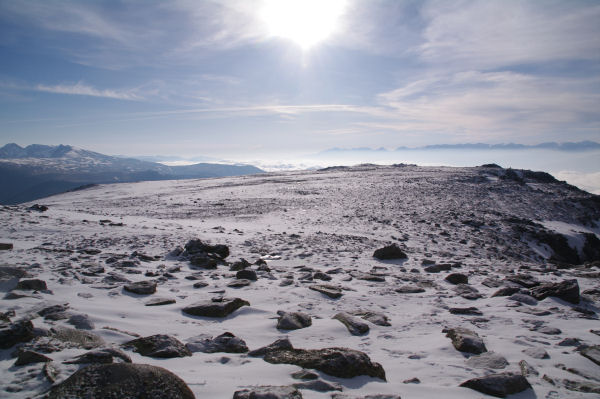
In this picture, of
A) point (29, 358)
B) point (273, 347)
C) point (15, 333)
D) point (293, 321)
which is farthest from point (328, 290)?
point (15, 333)

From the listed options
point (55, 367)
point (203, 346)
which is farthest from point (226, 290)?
point (55, 367)

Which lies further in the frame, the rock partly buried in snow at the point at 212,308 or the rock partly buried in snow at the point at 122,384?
the rock partly buried in snow at the point at 212,308

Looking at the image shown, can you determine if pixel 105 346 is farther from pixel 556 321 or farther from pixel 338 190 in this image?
pixel 338 190

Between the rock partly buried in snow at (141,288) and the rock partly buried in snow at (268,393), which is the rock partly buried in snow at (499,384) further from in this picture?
the rock partly buried in snow at (141,288)

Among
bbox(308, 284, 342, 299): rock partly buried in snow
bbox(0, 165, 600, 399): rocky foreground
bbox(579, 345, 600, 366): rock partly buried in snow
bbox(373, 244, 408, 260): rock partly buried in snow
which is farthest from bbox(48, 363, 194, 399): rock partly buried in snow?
bbox(373, 244, 408, 260): rock partly buried in snow

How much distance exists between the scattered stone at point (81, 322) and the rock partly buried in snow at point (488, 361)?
5326mm

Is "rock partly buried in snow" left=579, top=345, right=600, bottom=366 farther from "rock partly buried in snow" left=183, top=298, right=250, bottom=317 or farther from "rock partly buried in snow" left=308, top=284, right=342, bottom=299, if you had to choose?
"rock partly buried in snow" left=183, top=298, right=250, bottom=317

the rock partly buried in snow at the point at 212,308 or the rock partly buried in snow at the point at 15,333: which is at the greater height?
the rock partly buried in snow at the point at 15,333

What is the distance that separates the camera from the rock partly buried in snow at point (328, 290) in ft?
23.5

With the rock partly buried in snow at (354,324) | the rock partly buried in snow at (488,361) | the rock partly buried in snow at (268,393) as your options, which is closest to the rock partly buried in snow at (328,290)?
the rock partly buried in snow at (354,324)

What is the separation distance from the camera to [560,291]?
6980mm

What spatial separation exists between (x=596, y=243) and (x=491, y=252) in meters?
12.2

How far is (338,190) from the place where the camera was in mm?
31531

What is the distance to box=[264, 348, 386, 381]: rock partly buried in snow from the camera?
12.6 ft
